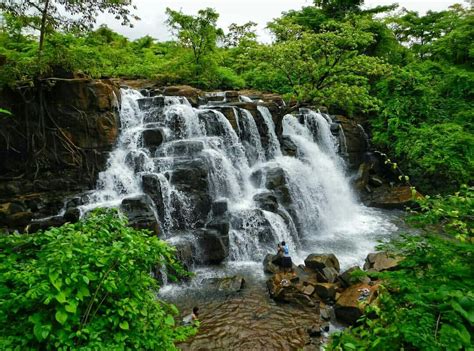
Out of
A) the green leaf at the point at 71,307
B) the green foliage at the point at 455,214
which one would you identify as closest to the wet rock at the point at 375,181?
the green foliage at the point at 455,214

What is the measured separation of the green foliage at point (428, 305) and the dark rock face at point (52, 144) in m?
12.8

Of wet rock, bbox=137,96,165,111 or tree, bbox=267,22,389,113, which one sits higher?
tree, bbox=267,22,389,113

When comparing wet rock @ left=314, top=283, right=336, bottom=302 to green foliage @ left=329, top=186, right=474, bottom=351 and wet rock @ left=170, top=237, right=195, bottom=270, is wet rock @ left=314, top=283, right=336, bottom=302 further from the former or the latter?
green foliage @ left=329, top=186, right=474, bottom=351

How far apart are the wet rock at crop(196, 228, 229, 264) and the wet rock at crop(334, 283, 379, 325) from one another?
4579mm

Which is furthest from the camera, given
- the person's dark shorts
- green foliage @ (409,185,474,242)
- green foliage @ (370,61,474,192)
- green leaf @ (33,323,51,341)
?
green foliage @ (370,61,474,192)

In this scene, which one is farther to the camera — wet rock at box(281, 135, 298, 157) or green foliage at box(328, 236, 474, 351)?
wet rock at box(281, 135, 298, 157)

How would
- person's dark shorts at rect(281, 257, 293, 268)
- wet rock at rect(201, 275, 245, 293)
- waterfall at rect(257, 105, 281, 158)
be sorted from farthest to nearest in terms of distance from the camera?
waterfall at rect(257, 105, 281, 158) < person's dark shorts at rect(281, 257, 293, 268) < wet rock at rect(201, 275, 245, 293)

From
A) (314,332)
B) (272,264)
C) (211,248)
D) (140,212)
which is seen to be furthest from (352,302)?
(140,212)

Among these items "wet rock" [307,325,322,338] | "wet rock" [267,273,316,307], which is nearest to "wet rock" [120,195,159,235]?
"wet rock" [267,273,316,307]

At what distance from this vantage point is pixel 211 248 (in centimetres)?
1215

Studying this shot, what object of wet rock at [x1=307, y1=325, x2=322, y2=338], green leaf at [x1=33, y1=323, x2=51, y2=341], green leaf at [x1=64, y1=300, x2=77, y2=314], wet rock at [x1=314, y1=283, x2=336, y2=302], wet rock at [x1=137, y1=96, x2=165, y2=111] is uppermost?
wet rock at [x1=137, y1=96, x2=165, y2=111]

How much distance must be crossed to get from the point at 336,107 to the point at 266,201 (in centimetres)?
1321

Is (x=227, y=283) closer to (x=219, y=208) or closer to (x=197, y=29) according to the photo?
(x=219, y=208)

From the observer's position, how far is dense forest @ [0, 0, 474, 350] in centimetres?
302
